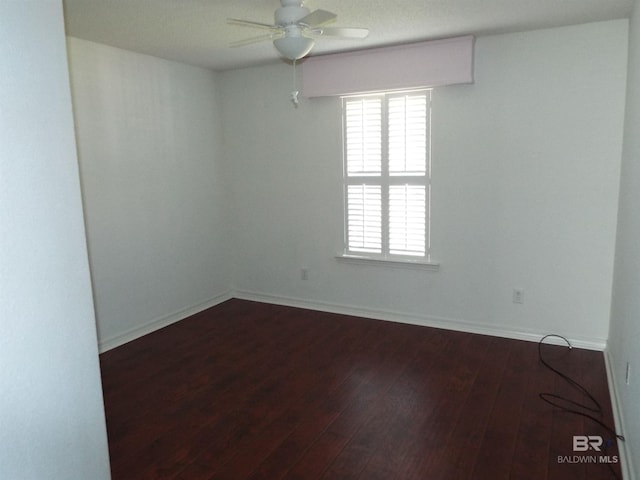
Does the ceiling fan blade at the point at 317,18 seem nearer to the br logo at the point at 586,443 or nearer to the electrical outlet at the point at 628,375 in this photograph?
A: the electrical outlet at the point at 628,375

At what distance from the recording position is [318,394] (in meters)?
3.11

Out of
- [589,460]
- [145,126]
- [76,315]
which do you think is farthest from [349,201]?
[76,315]

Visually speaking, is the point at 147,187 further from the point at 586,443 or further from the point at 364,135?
the point at 586,443

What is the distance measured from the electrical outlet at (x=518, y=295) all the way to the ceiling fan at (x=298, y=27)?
2.39m

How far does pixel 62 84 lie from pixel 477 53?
3.23 m

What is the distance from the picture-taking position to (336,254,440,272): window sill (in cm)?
419

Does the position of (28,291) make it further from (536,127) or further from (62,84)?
(536,127)

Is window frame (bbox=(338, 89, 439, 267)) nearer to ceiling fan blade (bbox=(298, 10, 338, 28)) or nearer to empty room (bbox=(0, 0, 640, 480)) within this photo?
empty room (bbox=(0, 0, 640, 480))

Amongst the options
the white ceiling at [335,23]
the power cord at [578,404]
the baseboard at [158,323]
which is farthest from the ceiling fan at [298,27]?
the baseboard at [158,323]

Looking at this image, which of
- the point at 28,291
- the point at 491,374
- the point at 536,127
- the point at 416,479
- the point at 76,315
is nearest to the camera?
the point at 28,291

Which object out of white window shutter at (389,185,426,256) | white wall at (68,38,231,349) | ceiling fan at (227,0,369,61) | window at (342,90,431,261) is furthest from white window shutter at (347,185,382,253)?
ceiling fan at (227,0,369,61)

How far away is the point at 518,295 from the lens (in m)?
3.89

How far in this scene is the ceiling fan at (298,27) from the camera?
254 cm
